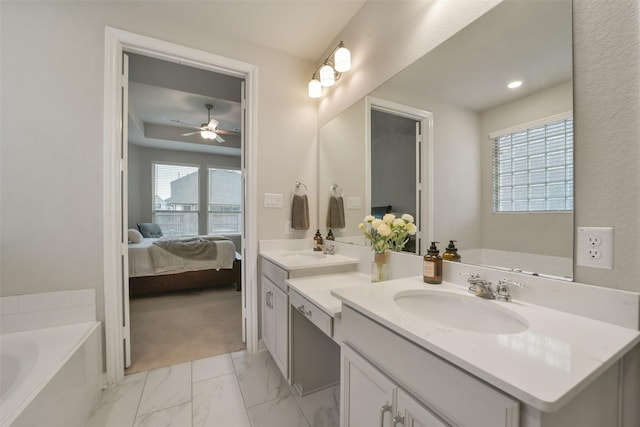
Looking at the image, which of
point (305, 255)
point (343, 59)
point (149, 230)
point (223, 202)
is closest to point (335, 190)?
point (305, 255)

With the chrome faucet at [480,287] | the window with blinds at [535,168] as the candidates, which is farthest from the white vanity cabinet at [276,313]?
the window with blinds at [535,168]

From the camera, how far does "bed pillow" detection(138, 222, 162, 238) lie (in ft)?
17.0

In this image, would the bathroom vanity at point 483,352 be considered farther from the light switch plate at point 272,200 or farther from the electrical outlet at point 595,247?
the light switch plate at point 272,200

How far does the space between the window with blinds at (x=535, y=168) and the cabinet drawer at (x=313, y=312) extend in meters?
0.87

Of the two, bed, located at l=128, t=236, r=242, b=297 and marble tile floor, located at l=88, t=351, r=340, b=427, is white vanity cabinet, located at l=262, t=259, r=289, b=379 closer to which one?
marble tile floor, located at l=88, t=351, r=340, b=427

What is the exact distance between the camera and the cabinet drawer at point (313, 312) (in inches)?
44.0

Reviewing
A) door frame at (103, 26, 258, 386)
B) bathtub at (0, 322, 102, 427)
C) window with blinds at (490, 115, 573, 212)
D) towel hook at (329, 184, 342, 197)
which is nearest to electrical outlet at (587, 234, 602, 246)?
window with blinds at (490, 115, 573, 212)

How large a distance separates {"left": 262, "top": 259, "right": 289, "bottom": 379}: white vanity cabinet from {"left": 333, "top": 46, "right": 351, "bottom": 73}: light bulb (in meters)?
1.50

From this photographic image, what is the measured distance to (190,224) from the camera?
6.05m

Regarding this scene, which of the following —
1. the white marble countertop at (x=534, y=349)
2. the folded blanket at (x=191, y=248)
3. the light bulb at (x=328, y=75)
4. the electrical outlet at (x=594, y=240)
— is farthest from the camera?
the folded blanket at (x=191, y=248)

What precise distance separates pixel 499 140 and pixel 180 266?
148 inches

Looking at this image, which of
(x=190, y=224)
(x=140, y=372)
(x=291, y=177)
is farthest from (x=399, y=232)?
(x=190, y=224)

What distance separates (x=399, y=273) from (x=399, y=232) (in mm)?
250

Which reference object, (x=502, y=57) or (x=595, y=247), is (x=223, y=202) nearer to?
(x=502, y=57)
